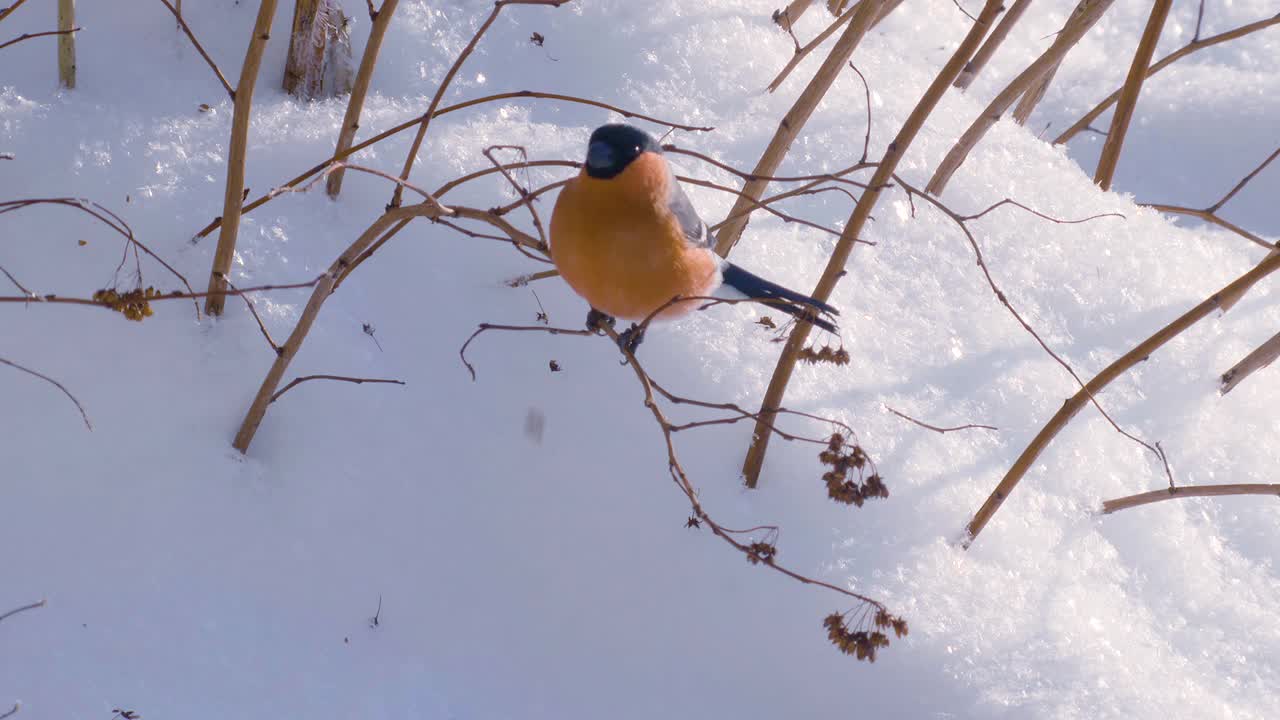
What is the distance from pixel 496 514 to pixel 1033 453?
0.92 m

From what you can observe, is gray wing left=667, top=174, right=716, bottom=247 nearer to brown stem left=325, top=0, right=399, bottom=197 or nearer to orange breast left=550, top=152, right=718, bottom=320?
orange breast left=550, top=152, right=718, bottom=320

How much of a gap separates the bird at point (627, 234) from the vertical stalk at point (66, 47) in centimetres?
102

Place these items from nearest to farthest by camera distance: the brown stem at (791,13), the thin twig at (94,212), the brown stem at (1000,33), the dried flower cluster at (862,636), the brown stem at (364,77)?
the thin twig at (94,212) < the dried flower cluster at (862,636) < the brown stem at (364,77) < the brown stem at (1000,33) < the brown stem at (791,13)

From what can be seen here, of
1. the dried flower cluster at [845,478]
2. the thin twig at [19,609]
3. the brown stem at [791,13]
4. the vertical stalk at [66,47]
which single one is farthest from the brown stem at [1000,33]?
the thin twig at [19,609]

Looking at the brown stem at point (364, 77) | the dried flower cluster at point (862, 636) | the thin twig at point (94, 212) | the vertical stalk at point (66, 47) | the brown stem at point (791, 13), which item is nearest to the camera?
the thin twig at point (94, 212)

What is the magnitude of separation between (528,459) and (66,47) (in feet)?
3.84

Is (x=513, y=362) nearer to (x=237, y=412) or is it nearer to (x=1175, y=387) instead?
(x=237, y=412)

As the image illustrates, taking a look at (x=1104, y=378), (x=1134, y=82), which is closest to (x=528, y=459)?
(x=1104, y=378)

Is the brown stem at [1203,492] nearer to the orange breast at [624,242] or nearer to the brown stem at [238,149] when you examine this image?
the orange breast at [624,242]

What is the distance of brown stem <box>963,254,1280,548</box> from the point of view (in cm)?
145

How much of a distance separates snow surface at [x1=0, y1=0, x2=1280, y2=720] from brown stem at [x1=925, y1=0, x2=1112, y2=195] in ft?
0.53

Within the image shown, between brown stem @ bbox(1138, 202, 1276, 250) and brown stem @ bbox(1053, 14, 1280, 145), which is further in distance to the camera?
brown stem @ bbox(1053, 14, 1280, 145)

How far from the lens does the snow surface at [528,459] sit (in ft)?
4.72

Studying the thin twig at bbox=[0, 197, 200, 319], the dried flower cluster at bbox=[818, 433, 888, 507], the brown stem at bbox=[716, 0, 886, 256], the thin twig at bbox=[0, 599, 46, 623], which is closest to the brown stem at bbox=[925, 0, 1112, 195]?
the brown stem at bbox=[716, 0, 886, 256]
